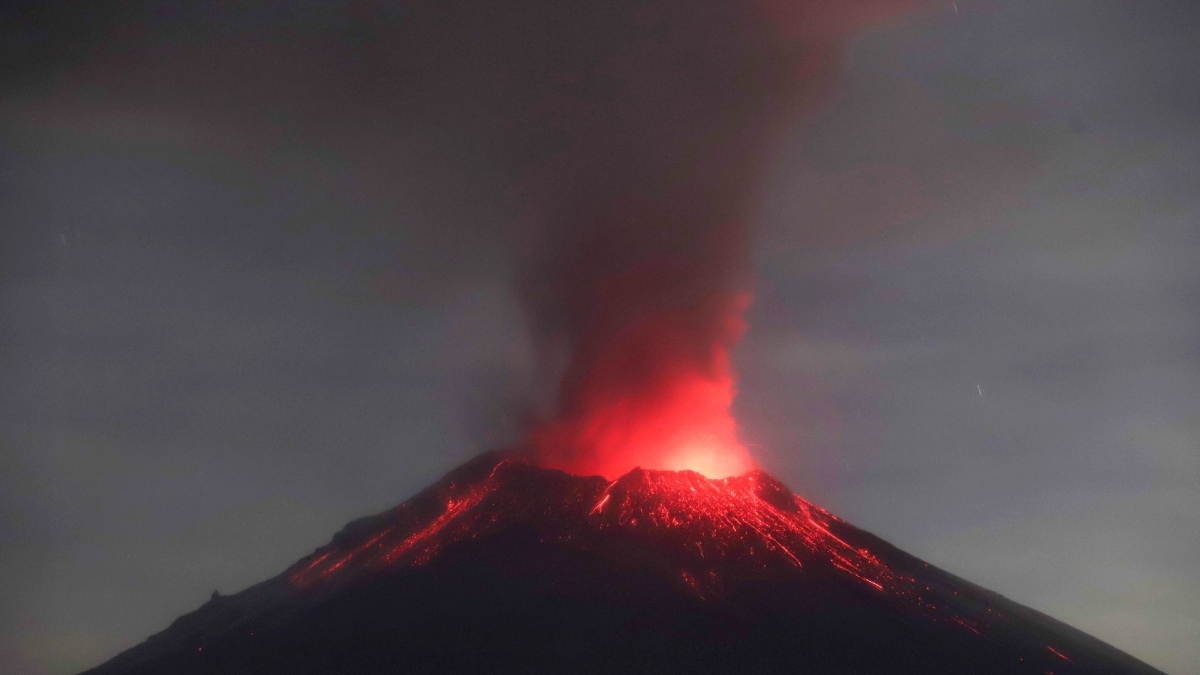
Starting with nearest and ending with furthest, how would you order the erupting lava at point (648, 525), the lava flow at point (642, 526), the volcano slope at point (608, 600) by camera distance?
the volcano slope at point (608, 600) → the lava flow at point (642, 526) → the erupting lava at point (648, 525)

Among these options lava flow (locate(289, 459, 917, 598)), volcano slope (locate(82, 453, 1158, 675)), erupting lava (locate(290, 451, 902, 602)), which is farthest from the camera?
erupting lava (locate(290, 451, 902, 602))

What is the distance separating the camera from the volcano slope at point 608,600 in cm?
3697

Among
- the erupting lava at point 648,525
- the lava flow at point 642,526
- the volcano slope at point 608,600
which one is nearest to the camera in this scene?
the volcano slope at point 608,600

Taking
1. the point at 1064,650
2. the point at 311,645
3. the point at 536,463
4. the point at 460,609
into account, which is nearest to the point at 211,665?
the point at 311,645

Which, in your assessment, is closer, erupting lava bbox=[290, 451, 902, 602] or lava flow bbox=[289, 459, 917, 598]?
lava flow bbox=[289, 459, 917, 598]

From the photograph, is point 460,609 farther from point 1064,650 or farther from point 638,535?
point 1064,650

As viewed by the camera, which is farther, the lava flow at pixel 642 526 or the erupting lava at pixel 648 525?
the erupting lava at pixel 648 525

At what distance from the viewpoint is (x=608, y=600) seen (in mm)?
39375

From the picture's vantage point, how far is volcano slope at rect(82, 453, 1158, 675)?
121 ft

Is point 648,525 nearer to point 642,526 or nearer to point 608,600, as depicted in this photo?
point 642,526

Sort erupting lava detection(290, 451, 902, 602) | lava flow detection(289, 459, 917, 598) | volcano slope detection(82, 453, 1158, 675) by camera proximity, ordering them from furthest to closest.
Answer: erupting lava detection(290, 451, 902, 602) < lava flow detection(289, 459, 917, 598) < volcano slope detection(82, 453, 1158, 675)

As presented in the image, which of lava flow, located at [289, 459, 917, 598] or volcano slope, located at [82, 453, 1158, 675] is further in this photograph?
lava flow, located at [289, 459, 917, 598]

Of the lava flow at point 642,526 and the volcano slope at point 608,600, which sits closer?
the volcano slope at point 608,600

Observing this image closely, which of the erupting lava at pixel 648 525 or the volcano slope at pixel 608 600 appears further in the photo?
the erupting lava at pixel 648 525
